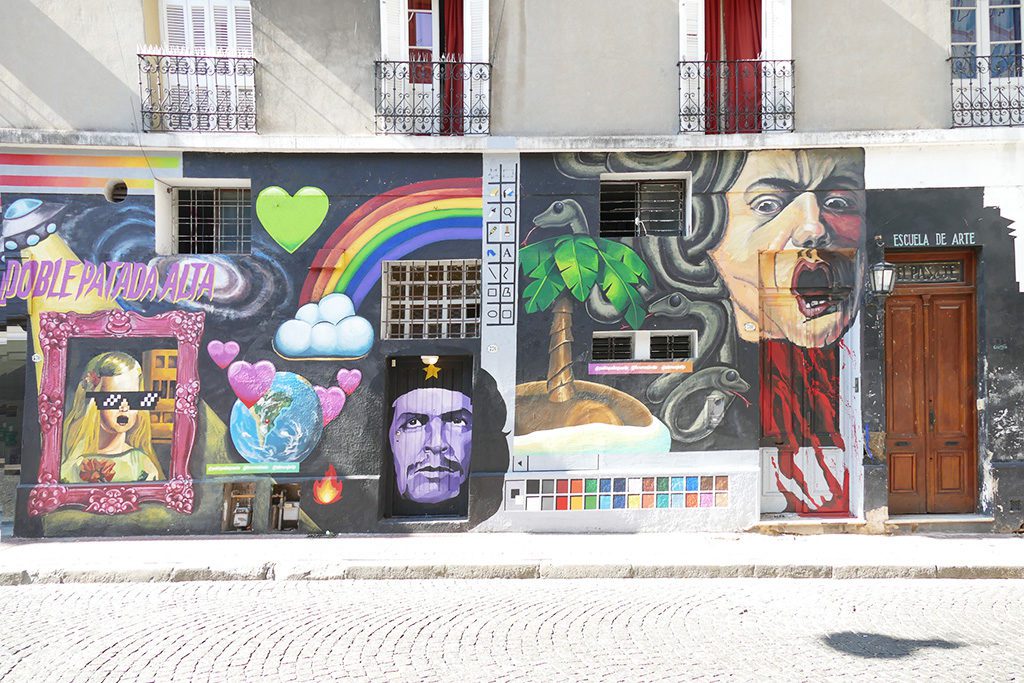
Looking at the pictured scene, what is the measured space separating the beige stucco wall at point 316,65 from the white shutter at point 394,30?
0.08 m

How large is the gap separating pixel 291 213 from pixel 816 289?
6485 mm

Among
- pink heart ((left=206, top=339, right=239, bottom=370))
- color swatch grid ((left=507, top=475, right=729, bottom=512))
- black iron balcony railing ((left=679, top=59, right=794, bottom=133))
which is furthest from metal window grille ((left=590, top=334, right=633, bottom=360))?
pink heart ((left=206, top=339, right=239, bottom=370))

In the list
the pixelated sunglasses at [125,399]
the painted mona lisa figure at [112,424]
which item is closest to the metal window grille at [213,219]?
the painted mona lisa figure at [112,424]

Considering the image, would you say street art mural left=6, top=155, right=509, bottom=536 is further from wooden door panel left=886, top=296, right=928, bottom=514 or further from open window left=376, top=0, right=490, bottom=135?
wooden door panel left=886, top=296, right=928, bottom=514

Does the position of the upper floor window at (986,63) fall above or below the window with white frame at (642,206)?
above

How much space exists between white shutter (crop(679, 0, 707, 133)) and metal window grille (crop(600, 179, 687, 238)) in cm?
75

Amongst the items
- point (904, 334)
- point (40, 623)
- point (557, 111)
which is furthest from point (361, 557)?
point (904, 334)

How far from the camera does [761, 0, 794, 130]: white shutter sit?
9367 millimetres

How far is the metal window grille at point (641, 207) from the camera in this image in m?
9.80

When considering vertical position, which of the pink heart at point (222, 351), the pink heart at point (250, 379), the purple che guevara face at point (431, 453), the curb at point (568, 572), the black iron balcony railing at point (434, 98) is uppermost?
the black iron balcony railing at point (434, 98)

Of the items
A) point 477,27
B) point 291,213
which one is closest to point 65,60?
point 291,213

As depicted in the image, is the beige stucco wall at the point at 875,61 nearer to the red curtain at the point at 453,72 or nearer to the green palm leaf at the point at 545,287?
the green palm leaf at the point at 545,287

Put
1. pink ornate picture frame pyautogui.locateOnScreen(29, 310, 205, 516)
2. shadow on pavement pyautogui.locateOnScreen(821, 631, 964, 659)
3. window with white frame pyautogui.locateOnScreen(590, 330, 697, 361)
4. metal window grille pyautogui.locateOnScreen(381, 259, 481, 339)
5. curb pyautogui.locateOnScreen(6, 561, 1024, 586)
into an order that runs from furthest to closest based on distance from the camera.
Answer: metal window grille pyautogui.locateOnScreen(381, 259, 481, 339) → window with white frame pyautogui.locateOnScreen(590, 330, 697, 361) → pink ornate picture frame pyautogui.locateOnScreen(29, 310, 205, 516) → curb pyautogui.locateOnScreen(6, 561, 1024, 586) → shadow on pavement pyautogui.locateOnScreen(821, 631, 964, 659)

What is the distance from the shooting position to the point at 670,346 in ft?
31.5
